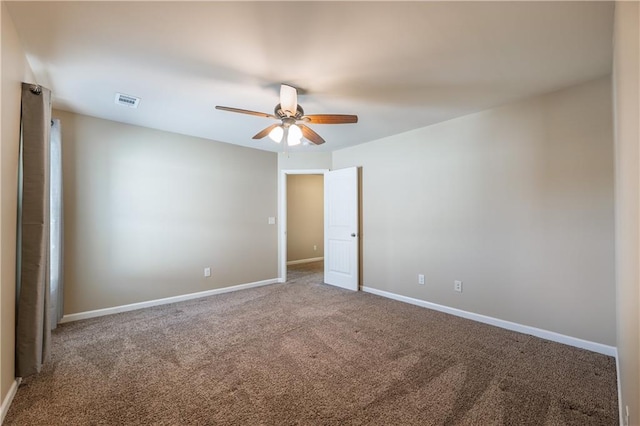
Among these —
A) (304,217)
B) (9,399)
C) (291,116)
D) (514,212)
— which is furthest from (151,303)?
(514,212)

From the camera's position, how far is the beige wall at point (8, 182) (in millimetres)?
1644

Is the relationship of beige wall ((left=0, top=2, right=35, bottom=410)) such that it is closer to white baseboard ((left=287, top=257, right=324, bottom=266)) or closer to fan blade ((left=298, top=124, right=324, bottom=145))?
fan blade ((left=298, top=124, right=324, bottom=145))

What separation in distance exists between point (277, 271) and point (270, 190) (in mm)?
1461

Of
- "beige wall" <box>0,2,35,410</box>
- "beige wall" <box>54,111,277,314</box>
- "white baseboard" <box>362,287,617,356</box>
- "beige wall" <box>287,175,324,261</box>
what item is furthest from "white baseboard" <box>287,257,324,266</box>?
"beige wall" <box>0,2,35,410</box>

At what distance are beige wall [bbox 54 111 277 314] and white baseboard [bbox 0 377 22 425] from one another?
151 centimetres

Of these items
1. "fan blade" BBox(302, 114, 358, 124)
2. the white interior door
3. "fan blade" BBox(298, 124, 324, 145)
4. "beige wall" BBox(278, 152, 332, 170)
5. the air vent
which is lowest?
the white interior door

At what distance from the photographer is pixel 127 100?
9.28 ft

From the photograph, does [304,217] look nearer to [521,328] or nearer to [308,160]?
[308,160]

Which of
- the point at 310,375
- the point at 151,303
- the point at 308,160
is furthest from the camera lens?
the point at 308,160

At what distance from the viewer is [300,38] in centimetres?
186

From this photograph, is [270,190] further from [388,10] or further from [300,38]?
[388,10]

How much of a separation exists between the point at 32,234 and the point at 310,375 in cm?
222

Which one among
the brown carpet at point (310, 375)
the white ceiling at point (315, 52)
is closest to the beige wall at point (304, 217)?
the brown carpet at point (310, 375)

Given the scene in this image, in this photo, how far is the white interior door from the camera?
4543 mm
